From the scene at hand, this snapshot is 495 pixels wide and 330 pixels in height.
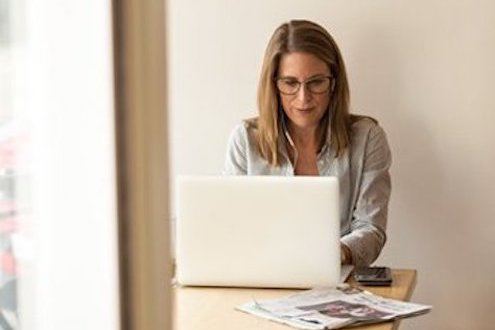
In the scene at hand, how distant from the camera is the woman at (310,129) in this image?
2475 millimetres

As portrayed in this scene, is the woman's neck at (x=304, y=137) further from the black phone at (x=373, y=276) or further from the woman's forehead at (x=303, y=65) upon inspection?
the black phone at (x=373, y=276)

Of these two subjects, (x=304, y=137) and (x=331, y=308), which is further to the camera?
(x=304, y=137)

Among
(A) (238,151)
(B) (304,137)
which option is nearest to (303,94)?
(B) (304,137)

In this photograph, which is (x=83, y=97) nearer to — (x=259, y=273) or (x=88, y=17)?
(x=88, y=17)

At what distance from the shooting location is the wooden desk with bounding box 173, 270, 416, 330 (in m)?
1.62

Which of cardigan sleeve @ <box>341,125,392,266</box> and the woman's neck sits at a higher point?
the woman's neck

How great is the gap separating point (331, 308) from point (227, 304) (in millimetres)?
242

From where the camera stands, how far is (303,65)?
2.50 m

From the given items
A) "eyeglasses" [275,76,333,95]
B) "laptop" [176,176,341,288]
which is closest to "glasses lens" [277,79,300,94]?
"eyeglasses" [275,76,333,95]

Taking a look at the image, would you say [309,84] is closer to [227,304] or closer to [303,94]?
[303,94]

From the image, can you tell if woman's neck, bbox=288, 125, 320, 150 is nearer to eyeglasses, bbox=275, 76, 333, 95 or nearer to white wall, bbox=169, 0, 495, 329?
eyeglasses, bbox=275, 76, 333, 95

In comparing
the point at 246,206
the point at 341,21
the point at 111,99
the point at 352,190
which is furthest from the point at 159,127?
the point at 341,21

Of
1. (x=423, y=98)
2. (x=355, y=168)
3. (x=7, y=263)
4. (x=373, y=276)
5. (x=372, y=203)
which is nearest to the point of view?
(x=7, y=263)

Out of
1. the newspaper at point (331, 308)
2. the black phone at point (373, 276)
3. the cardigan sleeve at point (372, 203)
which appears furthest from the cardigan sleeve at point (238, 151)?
the newspaper at point (331, 308)
